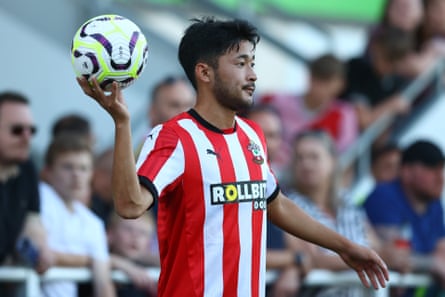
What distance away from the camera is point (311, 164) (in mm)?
8906

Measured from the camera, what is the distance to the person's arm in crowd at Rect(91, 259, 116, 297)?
752 cm

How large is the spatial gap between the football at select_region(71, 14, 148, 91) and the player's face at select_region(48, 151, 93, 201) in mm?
2893

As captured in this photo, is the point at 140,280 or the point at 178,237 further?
the point at 140,280

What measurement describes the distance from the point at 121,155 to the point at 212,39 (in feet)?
2.92

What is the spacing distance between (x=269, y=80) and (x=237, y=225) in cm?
1106

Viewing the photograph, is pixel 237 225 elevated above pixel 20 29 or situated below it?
below

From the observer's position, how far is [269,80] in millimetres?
16391

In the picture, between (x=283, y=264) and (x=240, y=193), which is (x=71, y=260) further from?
(x=240, y=193)

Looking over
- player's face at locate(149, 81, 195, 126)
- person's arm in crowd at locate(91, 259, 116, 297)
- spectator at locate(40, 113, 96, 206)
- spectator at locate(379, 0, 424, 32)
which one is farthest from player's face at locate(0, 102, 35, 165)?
spectator at locate(379, 0, 424, 32)

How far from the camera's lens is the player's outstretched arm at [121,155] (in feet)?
16.1

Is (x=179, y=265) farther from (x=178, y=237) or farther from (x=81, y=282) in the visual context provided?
(x=81, y=282)

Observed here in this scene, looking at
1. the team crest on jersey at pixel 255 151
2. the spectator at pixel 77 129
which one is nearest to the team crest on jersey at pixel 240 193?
the team crest on jersey at pixel 255 151

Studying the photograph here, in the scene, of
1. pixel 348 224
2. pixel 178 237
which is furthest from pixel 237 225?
pixel 348 224

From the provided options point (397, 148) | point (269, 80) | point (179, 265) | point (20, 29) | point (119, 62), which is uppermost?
point (269, 80)
